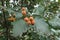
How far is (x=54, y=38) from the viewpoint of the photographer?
154cm

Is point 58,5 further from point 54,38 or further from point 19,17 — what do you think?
point 19,17

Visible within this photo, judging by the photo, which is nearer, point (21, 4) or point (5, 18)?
point (5, 18)

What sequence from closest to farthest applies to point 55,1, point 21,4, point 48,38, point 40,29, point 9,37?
point 40,29
point 48,38
point 9,37
point 21,4
point 55,1

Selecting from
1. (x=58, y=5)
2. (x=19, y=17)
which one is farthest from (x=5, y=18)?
(x=58, y=5)

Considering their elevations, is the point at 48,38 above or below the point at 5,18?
below

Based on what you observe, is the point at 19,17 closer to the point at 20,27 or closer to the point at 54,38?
the point at 20,27

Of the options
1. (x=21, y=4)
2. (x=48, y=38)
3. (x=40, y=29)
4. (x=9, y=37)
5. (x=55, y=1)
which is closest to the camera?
(x=40, y=29)

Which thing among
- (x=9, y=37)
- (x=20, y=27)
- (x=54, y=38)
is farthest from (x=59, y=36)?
(x=20, y=27)

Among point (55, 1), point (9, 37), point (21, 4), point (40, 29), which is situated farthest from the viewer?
point (55, 1)

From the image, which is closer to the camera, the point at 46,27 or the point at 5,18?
the point at 46,27

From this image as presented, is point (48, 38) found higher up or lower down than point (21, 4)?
lower down

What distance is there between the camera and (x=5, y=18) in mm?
1527

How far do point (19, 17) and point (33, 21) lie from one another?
0.13m

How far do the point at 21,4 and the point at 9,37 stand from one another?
0.41m
